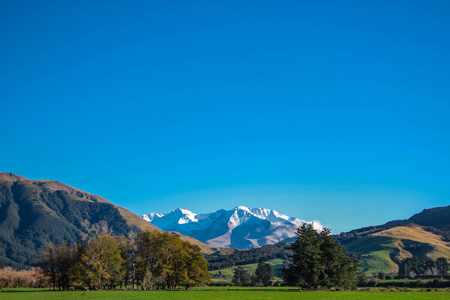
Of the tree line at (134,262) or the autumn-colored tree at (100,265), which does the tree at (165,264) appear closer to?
the tree line at (134,262)

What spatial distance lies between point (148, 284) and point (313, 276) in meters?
48.6

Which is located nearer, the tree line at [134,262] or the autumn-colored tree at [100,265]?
the autumn-colored tree at [100,265]

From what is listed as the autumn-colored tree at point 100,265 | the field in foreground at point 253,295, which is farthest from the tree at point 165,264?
the field in foreground at point 253,295

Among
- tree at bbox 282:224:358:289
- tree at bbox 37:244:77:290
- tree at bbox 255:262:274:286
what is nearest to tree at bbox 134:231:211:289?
tree at bbox 37:244:77:290

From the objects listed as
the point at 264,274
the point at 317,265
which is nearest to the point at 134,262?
the point at 317,265

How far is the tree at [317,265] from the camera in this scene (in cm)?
9644

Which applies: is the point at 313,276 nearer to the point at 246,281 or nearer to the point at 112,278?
the point at 112,278

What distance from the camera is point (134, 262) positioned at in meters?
118

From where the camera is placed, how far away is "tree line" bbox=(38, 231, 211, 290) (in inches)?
4478

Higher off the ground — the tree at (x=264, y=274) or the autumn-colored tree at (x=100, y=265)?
the autumn-colored tree at (x=100, y=265)

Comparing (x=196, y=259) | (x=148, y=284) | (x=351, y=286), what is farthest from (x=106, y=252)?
(x=351, y=286)

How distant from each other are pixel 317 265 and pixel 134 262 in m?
54.0

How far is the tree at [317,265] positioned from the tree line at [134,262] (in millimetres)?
31435

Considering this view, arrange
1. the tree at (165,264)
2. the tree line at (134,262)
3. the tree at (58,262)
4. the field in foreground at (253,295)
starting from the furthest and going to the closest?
1. the tree at (58,262)
2. the tree at (165,264)
3. the tree line at (134,262)
4. the field in foreground at (253,295)
